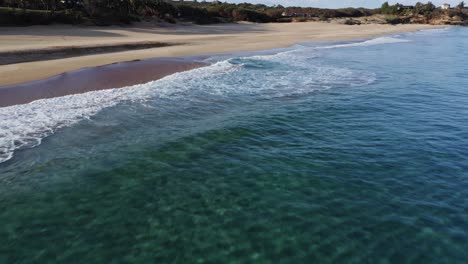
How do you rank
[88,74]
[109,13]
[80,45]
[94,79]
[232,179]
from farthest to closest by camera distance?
1. [109,13]
2. [80,45]
3. [88,74]
4. [94,79]
5. [232,179]

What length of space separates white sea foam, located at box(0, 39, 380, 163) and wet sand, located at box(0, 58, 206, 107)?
2.45 feet

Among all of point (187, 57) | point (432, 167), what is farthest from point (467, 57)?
point (432, 167)

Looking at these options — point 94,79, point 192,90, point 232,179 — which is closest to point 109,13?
point 94,79

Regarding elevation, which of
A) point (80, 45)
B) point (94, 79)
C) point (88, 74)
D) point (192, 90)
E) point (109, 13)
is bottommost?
point (192, 90)

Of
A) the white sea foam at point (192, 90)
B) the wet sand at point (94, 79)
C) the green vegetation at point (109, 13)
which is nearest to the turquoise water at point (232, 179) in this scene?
the white sea foam at point (192, 90)

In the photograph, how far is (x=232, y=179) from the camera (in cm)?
690

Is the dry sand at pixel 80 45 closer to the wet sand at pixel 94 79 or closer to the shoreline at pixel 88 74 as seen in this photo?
the shoreline at pixel 88 74

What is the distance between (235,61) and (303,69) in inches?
183

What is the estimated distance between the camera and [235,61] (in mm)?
21688

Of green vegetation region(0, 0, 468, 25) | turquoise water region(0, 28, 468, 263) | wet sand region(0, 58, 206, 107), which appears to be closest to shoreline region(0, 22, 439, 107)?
wet sand region(0, 58, 206, 107)

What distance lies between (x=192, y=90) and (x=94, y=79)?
464 cm

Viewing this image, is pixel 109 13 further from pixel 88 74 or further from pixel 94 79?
pixel 94 79

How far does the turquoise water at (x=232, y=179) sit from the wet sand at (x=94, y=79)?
107cm

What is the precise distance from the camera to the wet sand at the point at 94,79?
40.7 feet
